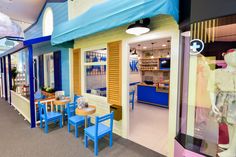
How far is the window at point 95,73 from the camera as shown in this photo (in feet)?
13.1

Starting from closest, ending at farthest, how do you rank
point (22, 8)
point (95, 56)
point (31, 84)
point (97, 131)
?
point (97, 131) → point (31, 84) → point (95, 56) → point (22, 8)

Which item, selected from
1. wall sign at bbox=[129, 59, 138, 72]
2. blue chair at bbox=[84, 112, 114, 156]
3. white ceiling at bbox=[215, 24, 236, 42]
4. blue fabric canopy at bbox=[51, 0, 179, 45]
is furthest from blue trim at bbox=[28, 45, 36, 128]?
wall sign at bbox=[129, 59, 138, 72]

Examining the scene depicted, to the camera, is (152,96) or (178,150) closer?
(178,150)

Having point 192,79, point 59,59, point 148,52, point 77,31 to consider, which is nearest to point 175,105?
point 192,79

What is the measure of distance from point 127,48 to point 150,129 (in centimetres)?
225

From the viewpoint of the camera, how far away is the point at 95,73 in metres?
4.50

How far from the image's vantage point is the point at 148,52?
851 centimetres

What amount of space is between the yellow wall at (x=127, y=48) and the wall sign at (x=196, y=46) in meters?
0.36

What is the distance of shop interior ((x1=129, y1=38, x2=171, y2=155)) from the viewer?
126 inches

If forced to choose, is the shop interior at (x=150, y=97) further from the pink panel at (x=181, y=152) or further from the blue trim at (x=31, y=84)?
the blue trim at (x=31, y=84)

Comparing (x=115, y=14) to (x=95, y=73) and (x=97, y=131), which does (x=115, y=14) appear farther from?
(x=95, y=73)

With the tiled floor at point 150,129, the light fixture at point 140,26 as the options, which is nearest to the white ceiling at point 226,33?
the light fixture at point 140,26

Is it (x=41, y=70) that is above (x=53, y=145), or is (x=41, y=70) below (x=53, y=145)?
above

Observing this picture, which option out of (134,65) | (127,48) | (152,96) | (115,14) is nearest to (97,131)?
(127,48)
